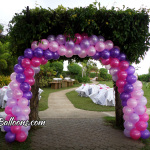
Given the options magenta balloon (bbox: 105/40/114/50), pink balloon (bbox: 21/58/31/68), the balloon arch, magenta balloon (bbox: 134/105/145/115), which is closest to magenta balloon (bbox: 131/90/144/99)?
the balloon arch

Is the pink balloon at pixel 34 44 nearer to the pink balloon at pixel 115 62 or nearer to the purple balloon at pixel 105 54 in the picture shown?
the purple balloon at pixel 105 54

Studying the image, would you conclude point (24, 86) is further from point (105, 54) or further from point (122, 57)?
point (122, 57)

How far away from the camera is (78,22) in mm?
3986

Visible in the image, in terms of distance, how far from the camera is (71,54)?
4.19m

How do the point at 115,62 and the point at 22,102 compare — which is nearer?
the point at 22,102

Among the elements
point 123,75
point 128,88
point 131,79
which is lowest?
point 128,88

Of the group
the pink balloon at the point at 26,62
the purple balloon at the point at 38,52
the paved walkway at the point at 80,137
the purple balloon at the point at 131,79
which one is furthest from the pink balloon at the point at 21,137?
the purple balloon at the point at 131,79

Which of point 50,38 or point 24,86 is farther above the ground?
point 50,38

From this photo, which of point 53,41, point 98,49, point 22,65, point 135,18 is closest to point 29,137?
point 22,65

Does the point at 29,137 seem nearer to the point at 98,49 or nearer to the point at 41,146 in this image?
the point at 41,146

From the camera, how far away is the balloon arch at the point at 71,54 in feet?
12.8

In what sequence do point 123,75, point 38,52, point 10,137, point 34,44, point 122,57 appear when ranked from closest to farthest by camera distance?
1. point 10,137
2. point 38,52
3. point 34,44
4. point 123,75
5. point 122,57

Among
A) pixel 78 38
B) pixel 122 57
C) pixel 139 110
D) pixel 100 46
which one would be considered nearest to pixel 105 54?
pixel 100 46

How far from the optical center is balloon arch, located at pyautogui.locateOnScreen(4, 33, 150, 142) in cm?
391
